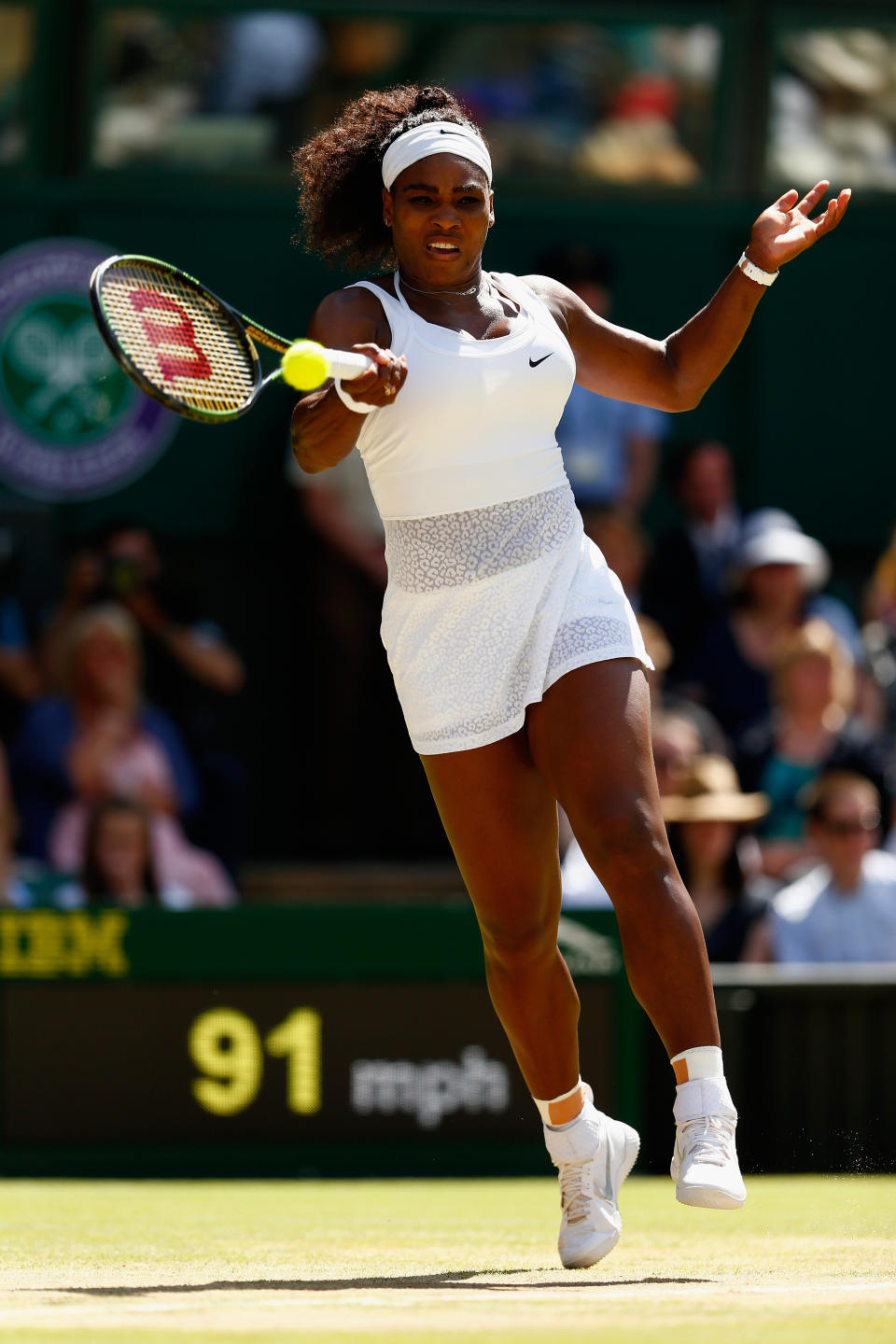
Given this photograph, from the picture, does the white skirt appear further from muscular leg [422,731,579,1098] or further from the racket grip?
the racket grip

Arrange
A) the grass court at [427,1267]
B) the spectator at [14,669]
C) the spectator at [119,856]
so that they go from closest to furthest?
the grass court at [427,1267] < the spectator at [119,856] < the spectator at [14,669]

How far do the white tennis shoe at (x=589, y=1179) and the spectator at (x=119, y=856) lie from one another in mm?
2948

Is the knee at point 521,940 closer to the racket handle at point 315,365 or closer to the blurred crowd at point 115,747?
the racket handle at point 315,365

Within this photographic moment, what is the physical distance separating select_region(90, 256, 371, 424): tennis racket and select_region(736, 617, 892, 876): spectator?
3808 millimetres

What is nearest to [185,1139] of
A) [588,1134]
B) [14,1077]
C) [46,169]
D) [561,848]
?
[14,1077]

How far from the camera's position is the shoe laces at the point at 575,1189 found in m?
4.08

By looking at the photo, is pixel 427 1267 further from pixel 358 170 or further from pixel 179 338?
pixel 358 170

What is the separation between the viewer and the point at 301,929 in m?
6.57

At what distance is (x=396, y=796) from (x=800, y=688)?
A: 74.4 inches

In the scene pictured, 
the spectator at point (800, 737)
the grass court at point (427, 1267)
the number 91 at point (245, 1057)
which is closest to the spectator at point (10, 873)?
the number 91 at point (245, 1057)

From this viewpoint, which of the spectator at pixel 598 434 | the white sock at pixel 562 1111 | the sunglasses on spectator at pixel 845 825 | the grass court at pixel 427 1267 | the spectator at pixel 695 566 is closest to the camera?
the grass court at pixel 427 1267

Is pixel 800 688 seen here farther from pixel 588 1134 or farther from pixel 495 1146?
pixel 588 1134

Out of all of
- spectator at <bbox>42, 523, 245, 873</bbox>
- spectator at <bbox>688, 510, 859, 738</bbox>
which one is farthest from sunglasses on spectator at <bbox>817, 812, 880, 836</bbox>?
spectator at <bbox>42, 523, 245, 873</bbox>

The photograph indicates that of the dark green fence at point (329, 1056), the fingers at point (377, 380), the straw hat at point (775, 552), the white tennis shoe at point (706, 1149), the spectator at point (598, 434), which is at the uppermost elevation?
the fingers at point (377, 380)
